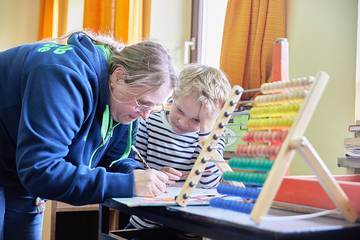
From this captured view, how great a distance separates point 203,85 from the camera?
152 centimetres

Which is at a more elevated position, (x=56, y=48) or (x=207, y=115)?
(x=56, y=48)

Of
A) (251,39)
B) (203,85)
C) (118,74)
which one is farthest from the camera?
(251,39)

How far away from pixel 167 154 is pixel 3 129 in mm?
781

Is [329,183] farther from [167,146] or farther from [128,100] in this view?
[167,146]

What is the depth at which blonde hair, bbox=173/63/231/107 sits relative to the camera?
1.51 metres

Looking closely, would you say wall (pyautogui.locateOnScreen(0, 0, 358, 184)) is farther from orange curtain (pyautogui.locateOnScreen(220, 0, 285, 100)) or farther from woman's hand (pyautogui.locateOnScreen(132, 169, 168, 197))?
woman's hand (pyautogui.locateOnScreen(132, 169, 168, 197))

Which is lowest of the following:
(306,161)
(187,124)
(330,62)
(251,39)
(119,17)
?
(187,124)

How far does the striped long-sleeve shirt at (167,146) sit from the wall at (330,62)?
1.98 ft

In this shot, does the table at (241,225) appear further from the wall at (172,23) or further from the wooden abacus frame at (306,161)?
the wall at (172,23)

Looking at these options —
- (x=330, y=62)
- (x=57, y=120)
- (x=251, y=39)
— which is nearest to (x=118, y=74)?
(x=57, y=120)

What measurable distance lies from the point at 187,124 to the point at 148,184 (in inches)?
25.8

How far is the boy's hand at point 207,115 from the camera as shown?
1521mm

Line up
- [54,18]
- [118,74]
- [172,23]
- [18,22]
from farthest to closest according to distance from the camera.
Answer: [18,22] < [54,18] < [172,23] < [118,74]

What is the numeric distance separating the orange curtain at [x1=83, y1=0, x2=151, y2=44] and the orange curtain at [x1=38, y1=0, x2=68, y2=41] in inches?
26.1
